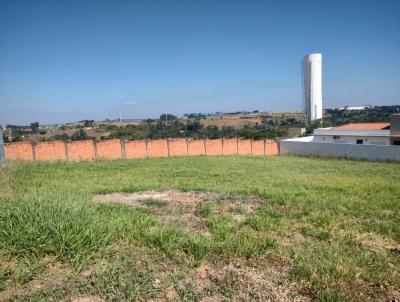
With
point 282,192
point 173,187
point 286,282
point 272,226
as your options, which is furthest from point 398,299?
point 173,187

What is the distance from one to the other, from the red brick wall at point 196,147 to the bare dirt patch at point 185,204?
72.0ft

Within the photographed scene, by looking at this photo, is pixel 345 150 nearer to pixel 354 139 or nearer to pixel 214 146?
pixel 214 146

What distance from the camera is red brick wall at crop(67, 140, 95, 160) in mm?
22797

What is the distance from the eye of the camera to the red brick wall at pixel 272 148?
108ft

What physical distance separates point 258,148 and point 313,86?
23534 millimetres

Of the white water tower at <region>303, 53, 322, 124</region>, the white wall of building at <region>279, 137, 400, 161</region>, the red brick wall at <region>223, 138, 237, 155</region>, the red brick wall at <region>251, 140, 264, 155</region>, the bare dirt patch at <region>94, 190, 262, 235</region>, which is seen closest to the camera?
the bare dirt patch at <region>94, 190, 262, 235</region>

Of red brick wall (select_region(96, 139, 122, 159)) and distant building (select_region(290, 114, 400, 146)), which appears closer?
red brick wall (select_region(96, 139, 122, 159))

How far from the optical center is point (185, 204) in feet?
17.6

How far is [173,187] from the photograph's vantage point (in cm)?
724

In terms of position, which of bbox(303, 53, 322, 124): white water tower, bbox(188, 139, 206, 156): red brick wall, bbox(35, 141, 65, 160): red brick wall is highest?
bbox(303, 53, 322, 124): white water tower

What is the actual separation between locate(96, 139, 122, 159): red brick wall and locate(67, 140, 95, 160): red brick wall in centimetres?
54

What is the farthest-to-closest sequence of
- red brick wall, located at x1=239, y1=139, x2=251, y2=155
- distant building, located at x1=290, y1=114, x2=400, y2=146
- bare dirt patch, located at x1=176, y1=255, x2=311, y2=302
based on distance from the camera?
distant building, located at x1=290, y1=114, x2=400, y2=146, red brick wall, located at x1=239, y1=139, x2=251, y2=155, bare dirt patch, located at x1=176, y1=255, x2=311, y2=302

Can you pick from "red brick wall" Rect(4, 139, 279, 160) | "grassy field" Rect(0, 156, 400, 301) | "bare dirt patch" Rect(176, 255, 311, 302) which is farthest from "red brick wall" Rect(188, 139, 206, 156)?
"bare dirt patch" Rect(176, 255, 311, 302)

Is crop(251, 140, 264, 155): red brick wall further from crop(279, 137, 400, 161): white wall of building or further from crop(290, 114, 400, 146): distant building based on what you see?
crop(290, 114, 400, 146): distant building
